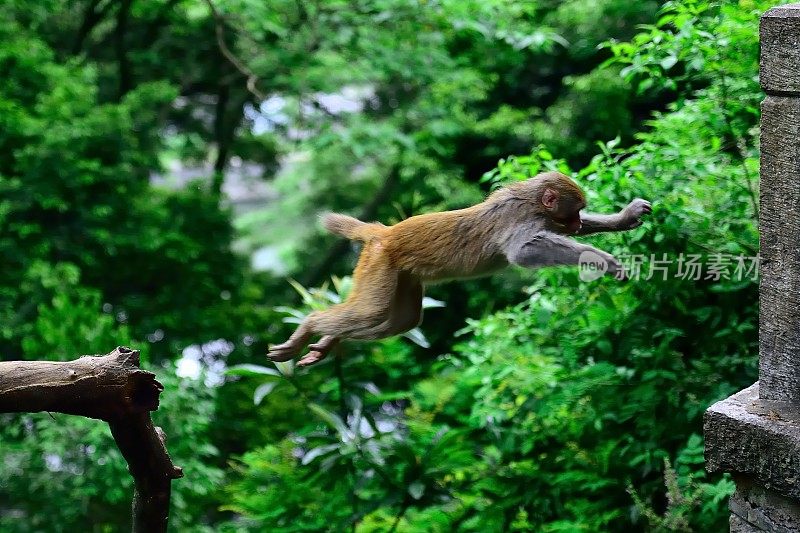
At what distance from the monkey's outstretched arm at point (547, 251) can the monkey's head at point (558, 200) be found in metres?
0.08

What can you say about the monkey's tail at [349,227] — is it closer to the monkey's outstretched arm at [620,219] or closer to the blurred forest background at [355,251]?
the monkey's outstretched arm at [620,219]

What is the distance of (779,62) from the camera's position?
9.06 ft

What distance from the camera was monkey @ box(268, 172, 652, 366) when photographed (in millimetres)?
3141

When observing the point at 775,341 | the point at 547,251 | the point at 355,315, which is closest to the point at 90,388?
the point at 355,315

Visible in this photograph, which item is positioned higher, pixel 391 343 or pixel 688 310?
pixel 688 310

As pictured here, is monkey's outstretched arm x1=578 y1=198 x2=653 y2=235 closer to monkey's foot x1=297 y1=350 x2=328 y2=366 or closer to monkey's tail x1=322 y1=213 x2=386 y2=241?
monkey's tail x1=322 y1=213 x2=386 y2=241

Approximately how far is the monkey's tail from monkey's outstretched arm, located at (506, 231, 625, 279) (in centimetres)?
57

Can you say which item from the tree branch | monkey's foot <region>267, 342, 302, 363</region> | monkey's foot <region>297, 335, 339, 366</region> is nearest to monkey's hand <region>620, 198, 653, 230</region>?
monkey's foot <region>297, 335, 339, 366</region>

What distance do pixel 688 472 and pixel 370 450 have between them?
1.53 meters

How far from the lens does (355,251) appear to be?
9.62 meters

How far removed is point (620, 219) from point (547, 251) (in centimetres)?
34

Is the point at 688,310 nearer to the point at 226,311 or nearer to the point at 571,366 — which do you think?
the point at 571,366

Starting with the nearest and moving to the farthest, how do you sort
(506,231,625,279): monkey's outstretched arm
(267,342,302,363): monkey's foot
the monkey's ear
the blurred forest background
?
(506,231,625,279): monkey's outstretched arm → the monkey's ear → (267,342,302,363): monkey's foot → the blurred forest background

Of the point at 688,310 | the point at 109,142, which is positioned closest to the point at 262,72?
the point at 109,142
